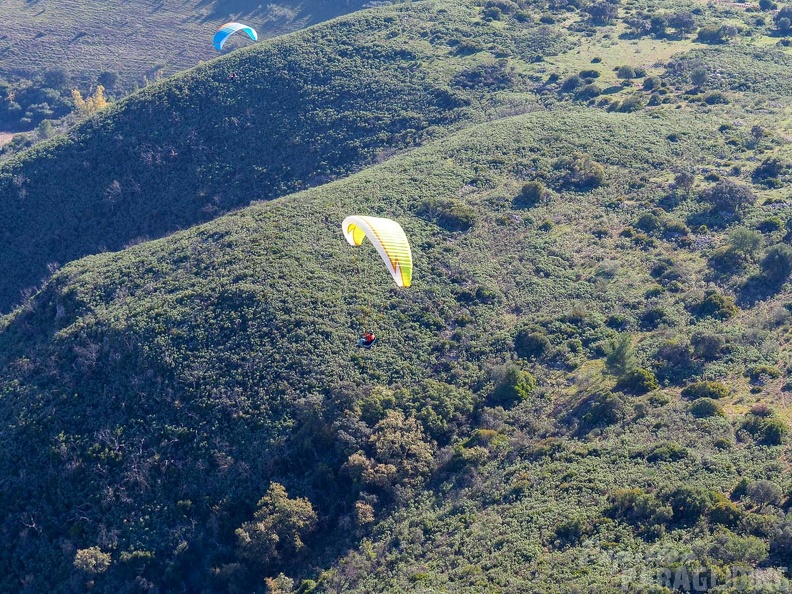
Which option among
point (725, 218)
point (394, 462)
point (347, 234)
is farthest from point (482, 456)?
point (725, 218)

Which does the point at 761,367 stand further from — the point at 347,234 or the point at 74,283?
the point at 74,283

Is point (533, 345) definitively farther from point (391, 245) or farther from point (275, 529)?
point (275, 529)

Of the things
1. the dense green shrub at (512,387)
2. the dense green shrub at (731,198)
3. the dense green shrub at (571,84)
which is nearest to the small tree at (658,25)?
the dense green shrub at (571,84)

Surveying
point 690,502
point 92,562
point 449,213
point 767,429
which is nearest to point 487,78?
point 449,213

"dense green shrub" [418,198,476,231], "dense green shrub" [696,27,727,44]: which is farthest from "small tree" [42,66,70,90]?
"dense green shrub" [696,27,727,44]

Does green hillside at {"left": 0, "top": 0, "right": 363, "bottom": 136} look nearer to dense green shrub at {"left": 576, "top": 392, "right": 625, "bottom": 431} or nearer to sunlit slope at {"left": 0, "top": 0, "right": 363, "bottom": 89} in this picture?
sunlit slope at {"left": 0, "top": 0, "right": 363, "bottom": 89}

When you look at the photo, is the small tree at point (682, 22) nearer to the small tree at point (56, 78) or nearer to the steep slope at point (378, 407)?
the steep slope at point (378, 407)
